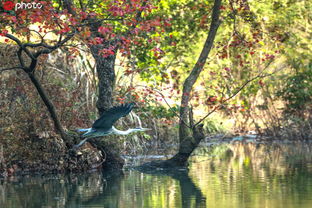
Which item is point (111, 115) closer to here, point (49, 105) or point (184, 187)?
point (184, 187)

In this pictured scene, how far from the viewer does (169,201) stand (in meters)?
10.6

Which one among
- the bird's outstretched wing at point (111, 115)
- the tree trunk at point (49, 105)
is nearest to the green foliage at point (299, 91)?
the tree trunk at point (49, 105)

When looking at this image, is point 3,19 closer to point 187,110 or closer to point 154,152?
point 187,110

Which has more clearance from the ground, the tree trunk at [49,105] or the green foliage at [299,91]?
the green foliage at [299,91]

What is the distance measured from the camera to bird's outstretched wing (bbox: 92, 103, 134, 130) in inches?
460

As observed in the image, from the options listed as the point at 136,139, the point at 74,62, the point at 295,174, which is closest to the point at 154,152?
the point at 136,139

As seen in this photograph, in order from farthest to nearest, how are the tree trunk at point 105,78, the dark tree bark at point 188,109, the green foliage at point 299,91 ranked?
the green foliage at point 299,91 < the dark tree bark at point 188,109 < the tree trunk at point 105,78

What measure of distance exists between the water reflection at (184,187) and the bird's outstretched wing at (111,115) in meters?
1.25

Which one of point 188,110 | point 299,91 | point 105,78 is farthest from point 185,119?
point 299,91

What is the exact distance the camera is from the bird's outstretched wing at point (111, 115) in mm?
11680

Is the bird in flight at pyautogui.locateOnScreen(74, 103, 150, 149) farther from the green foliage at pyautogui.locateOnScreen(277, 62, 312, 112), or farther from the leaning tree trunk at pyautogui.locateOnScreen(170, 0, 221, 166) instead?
the green foliage at pyautogui.locateOnScreen(277, 62, 312, 112)

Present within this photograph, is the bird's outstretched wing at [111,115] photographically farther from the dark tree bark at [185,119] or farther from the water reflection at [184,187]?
the dark tree bark at [185,119]

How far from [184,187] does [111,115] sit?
2032 millimetres

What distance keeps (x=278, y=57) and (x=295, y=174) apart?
39.4 ft
